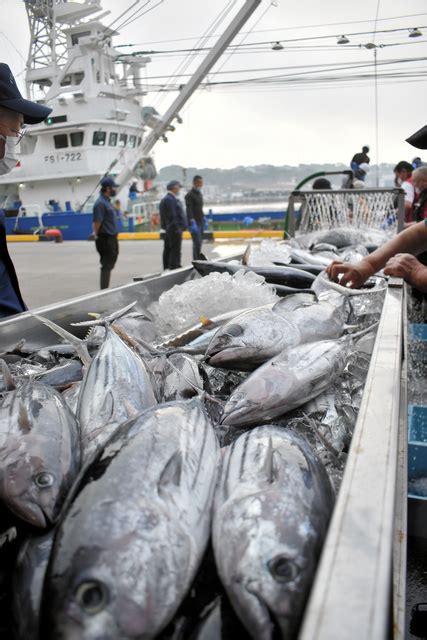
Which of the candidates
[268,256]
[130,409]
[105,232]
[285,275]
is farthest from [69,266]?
[130,409]

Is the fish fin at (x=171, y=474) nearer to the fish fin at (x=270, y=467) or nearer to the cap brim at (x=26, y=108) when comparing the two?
the fish fin at (x=270, y=467)

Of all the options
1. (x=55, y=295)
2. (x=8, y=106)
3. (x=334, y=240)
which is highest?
(x=8, y=106)

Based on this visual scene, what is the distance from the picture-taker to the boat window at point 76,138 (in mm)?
22773

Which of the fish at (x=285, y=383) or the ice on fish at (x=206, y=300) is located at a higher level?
the ice on fish at (x=206, y=300)

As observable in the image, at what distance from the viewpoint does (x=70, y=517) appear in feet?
2.89

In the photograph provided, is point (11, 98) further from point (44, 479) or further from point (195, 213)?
point (195, 213)

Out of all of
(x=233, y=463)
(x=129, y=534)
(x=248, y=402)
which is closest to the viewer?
(x=129, y=534)

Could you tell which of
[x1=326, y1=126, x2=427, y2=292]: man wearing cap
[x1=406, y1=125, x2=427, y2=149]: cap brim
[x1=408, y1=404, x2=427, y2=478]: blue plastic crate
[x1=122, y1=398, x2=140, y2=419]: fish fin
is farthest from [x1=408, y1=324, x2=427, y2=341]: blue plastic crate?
[x1=122, y1=398, x2=140, y2=419]: fish fin

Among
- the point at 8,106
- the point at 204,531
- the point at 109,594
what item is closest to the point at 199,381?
the point at 204,531

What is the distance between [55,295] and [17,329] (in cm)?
641

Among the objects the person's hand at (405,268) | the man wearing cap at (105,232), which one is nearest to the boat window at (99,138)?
the man wearing cap at (105,232)

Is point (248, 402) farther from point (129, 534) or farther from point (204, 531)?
point (129, 534)

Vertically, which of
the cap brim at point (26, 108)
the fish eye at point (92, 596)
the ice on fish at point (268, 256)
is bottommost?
the fish eye at point (92, 596)

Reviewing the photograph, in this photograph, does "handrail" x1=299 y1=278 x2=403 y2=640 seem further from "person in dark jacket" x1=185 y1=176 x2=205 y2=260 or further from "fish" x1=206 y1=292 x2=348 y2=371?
"person in dark jacket" x1=185 y1=176 x2=205 y2=260
